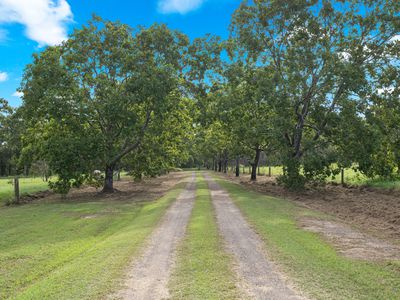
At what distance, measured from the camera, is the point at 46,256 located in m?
9.89

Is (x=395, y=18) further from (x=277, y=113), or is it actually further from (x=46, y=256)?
(x=46, y=256)

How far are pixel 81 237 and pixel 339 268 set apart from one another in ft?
29.1

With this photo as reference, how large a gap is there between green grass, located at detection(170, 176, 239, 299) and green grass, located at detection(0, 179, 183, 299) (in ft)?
4.66

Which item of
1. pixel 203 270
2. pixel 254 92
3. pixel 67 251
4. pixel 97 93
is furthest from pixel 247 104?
pixel 203 270

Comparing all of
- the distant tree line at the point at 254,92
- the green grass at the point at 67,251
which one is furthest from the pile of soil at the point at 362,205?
the green grass at the point at 67,251

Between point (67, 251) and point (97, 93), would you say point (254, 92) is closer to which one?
point (97, 93)

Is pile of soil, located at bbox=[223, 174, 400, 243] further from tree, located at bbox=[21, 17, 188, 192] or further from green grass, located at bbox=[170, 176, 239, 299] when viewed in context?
tree, located at bbox=[21, 17, 188, 192]

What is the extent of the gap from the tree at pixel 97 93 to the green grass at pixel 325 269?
16994 mm

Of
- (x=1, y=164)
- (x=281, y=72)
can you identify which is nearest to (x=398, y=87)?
(x=281, y=72)

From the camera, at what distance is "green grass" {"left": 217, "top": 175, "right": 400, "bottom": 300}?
6510mm

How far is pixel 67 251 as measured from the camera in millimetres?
10398

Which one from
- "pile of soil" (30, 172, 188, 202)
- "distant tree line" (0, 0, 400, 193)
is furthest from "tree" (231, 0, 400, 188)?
"pile of soil" (30, 172, 188, 202)

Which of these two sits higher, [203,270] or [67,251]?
[203,270]

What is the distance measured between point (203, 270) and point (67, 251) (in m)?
4.94
